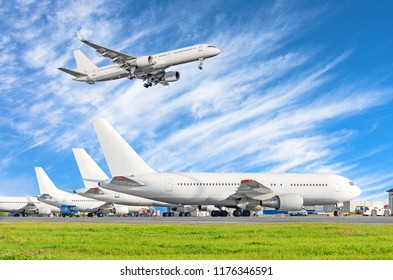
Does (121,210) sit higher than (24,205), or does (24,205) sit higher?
(24,205)

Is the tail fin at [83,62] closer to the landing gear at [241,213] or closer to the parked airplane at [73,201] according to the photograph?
the parked airplane at [73,201]

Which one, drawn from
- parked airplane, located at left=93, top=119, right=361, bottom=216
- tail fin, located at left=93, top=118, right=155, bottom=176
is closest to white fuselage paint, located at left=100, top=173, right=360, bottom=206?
parked airplane, located at left=93, top=119, right=361, bottom=216

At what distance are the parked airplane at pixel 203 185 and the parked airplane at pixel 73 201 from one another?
92.4 ft

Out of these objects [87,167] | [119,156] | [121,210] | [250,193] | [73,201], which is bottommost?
[121,210]

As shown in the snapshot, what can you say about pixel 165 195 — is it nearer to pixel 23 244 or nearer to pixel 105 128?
pixel 105 128

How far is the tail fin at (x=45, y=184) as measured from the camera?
101 m

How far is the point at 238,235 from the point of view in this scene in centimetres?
2558

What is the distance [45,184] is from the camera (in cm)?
10206

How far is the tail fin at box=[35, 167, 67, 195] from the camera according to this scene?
332 feet

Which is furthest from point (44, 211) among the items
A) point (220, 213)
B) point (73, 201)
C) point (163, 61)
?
point (163, 61)

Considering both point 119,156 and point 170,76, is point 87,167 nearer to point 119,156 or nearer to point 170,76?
point 119,156

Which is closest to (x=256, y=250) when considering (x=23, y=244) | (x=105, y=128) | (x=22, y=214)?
(x=23, y=244)

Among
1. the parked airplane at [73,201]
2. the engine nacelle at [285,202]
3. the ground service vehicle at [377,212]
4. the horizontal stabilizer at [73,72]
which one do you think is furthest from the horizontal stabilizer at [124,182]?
the ground service vehicle at [377,212]

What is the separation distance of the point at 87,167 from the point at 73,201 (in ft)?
43.0
